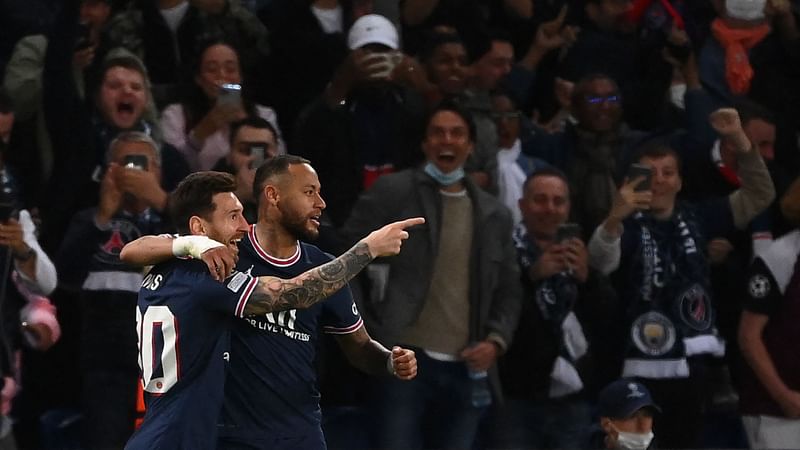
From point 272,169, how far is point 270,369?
81 centimetres

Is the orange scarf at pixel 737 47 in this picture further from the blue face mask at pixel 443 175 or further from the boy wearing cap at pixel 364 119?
the blue face mask at pixel 443 175

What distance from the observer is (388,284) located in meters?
9.02

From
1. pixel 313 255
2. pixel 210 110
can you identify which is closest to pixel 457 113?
pixel 210 110

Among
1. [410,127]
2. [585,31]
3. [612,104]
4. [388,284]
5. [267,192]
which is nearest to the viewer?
[267,192]

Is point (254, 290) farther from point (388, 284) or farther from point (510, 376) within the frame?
point (510, 376)

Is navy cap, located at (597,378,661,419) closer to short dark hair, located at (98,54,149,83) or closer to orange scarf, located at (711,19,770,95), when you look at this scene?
short dark hair, located at (98,54,149,83)

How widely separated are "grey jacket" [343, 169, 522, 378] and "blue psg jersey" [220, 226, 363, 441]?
1.91 metres

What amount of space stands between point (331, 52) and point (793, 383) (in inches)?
129

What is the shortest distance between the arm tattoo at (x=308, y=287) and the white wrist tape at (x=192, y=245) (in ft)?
1.06

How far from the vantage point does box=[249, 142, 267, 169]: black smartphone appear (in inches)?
351

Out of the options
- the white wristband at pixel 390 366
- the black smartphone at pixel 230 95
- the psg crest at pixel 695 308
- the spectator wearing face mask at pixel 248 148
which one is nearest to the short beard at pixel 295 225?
the white wristband at pixel 390 366

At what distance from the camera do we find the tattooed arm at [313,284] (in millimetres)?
6520

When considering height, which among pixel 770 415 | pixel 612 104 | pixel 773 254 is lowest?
pixel 770 415

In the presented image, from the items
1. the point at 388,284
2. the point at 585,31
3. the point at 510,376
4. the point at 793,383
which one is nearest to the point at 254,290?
the point at 388,284
